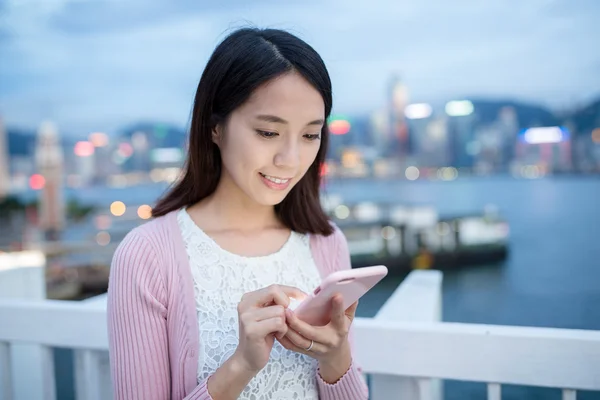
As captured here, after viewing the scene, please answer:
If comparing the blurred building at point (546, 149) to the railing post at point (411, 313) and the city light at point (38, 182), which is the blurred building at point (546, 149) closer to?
the city light at point (38, 182)

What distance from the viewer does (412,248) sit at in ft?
109

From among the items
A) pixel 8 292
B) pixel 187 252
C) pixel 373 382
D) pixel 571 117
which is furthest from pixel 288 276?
pixel 571 117

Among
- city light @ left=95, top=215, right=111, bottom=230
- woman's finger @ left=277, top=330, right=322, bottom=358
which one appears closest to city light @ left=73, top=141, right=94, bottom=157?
city light @ left=95, top=215, right=111, bottom=230

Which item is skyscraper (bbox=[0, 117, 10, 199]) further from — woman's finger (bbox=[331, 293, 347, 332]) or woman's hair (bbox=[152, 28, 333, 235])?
woman's finger (bbox=[331, 293, 347, 332])

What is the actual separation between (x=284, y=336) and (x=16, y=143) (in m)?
54.2

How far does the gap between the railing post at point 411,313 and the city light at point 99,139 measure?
→ 133 feet

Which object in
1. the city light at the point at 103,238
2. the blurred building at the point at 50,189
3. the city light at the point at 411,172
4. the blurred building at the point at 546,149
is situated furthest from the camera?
the city light at the point at 411,172

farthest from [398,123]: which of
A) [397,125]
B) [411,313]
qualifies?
[411,313]

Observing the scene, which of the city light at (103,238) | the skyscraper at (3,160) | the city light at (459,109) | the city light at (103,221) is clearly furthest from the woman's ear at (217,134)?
the city light at (103,221)

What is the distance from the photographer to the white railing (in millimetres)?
1094

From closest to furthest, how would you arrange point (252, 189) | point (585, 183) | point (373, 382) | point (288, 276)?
point (252, 189)
point (288, 276)
point (373, 382)
point (585, 183)

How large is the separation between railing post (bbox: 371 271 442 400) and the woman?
22cm

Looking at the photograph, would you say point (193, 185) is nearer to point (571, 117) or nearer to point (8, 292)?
point (8, 292)

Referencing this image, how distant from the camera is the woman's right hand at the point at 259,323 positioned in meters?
0.80
